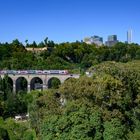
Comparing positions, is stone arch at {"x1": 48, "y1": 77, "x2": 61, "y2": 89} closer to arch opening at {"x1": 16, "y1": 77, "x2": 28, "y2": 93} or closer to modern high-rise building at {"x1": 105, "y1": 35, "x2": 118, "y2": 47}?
arch opening at {"x1": 16, "y1": 77, "x2": 28, "y2": 93}

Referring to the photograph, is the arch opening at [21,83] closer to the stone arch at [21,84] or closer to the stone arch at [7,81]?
the stone arch at [21,84]

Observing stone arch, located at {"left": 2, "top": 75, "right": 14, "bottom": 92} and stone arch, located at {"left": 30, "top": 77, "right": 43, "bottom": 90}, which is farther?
stone arch, located at {"left": 30, "top": 77, "right": 43, "bottom": 90}

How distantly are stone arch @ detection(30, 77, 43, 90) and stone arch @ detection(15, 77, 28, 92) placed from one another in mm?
848

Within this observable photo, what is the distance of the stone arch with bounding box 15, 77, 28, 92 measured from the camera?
55.3 m

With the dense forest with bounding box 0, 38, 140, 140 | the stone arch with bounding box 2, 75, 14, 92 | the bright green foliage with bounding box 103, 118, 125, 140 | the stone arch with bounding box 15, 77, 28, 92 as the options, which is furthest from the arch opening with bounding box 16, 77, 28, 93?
the bright green foliage with bounding box 103, 118, 125, 140

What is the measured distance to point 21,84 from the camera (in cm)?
5616

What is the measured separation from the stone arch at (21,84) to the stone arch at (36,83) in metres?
0.85

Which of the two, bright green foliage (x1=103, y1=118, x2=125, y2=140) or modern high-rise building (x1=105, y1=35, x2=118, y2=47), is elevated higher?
modern high-rise building (x1=105, y1=35, x2=118, y2=47)

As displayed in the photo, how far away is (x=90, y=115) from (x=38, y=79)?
125 ft

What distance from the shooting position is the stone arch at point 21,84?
181 feet

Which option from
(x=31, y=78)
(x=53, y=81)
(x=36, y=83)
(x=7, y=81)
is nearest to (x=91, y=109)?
(x=7, y=81)

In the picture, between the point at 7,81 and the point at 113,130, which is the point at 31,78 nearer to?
the point at 7,81

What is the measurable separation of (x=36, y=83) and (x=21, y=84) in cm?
175

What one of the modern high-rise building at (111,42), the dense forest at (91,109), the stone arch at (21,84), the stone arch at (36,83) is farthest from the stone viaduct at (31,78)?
the modern high-rise building at (111,42)
